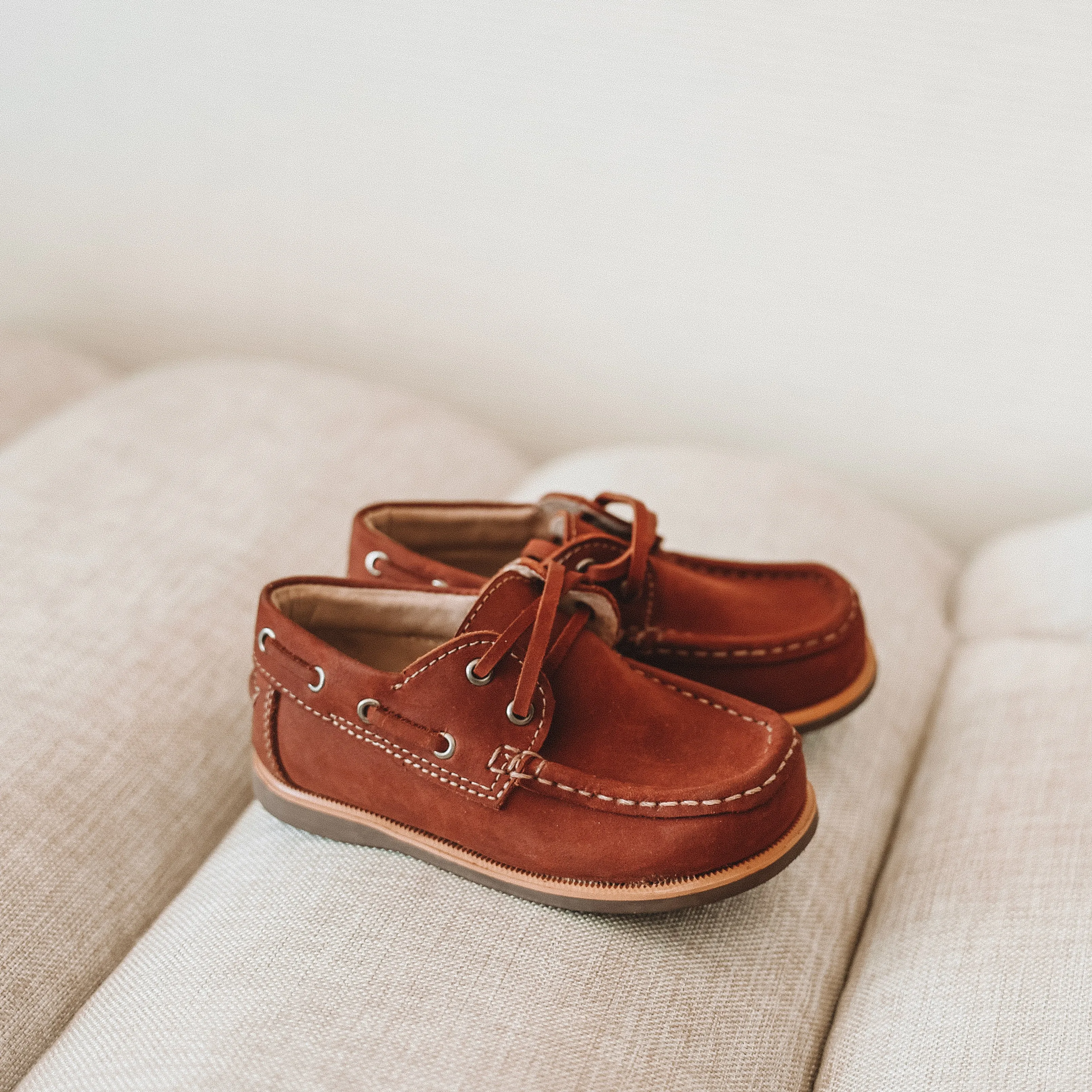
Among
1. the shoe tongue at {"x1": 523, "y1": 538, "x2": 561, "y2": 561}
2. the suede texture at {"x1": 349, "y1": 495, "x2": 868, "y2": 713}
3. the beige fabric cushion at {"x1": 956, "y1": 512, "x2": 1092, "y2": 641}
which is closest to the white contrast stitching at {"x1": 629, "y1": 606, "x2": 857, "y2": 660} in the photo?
the suede texture at {"x1": 349, "y1": 495, "x2": 868, "y2": 713}

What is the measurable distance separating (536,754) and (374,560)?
234mm

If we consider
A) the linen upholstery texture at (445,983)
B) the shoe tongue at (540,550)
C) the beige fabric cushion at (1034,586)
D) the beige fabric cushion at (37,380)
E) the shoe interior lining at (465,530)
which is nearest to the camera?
the linen upholstery texture at (445,983)

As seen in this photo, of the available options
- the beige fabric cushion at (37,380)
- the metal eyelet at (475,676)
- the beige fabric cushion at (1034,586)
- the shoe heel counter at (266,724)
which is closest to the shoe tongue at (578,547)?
the metal eyelet at (475,676)

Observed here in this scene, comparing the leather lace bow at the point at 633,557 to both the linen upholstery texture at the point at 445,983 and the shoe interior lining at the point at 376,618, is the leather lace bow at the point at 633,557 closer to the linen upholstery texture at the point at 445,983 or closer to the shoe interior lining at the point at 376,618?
the shoe interior lining at the point at 376,618

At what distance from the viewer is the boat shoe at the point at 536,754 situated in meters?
0.66

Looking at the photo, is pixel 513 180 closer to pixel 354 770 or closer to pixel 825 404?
pixel 825 404

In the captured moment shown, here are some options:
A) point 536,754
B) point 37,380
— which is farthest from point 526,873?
point 37,380

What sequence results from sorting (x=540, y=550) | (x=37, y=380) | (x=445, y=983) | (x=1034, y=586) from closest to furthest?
(x=445, y=983)
(x=540, y=550)
(x=1034, y=586)
(x=37, y=380)

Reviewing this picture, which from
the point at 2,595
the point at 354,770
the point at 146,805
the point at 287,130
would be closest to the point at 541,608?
the point at 354,770

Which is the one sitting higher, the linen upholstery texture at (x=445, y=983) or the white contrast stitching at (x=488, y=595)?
the white contrast stitching at (x=488, y=595)

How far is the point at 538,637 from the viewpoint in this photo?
68cm

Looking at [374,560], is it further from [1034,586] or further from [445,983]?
Answer: [1034,586]

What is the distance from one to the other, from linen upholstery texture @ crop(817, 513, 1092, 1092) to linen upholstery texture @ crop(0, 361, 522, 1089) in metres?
0.54

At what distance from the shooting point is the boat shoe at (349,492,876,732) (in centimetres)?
80
